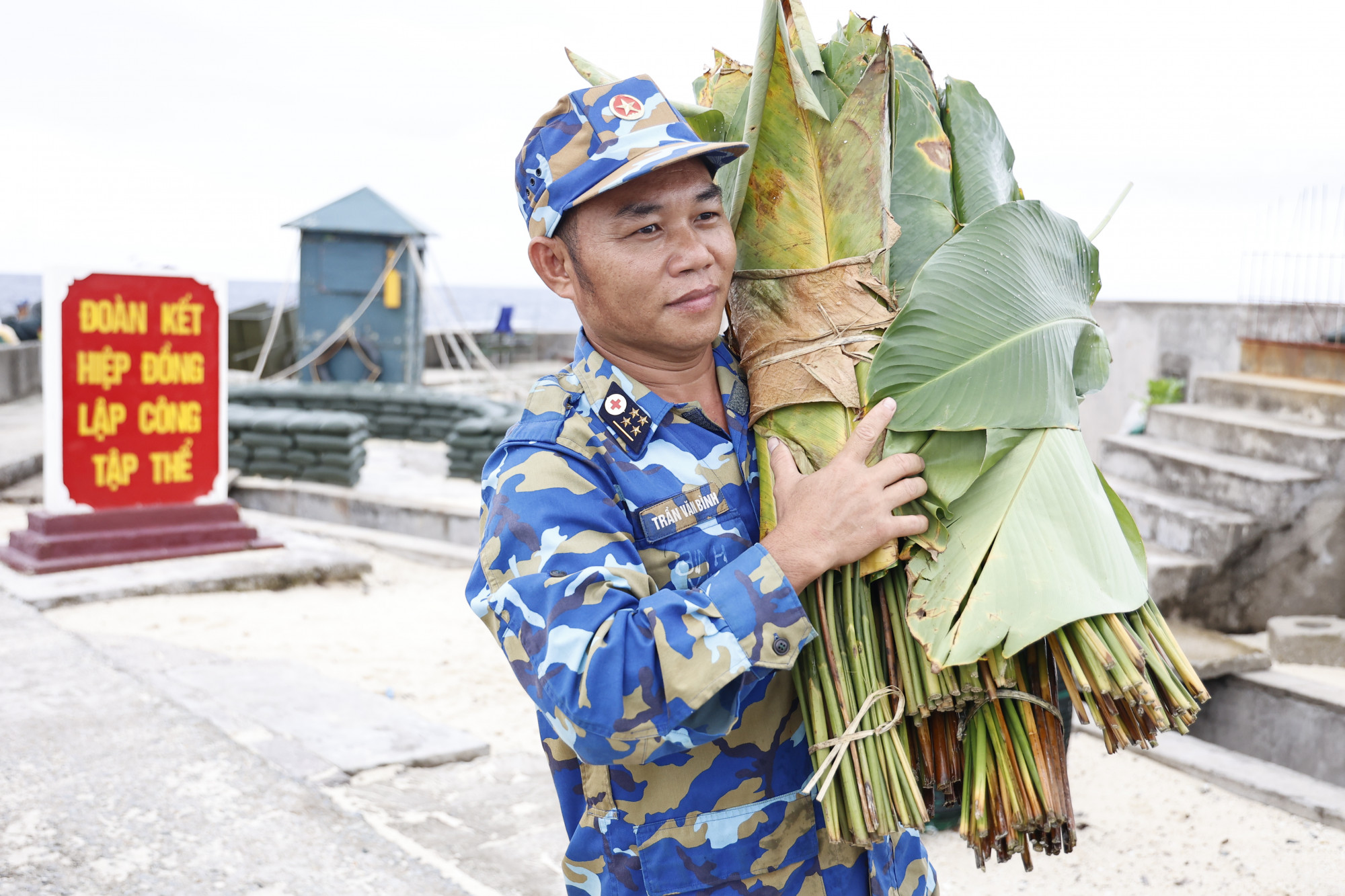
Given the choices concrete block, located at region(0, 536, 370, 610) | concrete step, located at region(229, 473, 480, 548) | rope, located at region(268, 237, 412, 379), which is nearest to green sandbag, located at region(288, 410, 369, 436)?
concrete step, located at region(229, 473, 480, 548)

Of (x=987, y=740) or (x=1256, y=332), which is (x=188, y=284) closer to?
(x=987, y=740)

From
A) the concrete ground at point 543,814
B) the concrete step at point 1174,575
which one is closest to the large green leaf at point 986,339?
the concrete ground at point 543,814

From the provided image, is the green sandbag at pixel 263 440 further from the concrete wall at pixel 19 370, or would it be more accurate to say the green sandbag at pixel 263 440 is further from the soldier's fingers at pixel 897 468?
the soldier's fingers at pixel 897 468

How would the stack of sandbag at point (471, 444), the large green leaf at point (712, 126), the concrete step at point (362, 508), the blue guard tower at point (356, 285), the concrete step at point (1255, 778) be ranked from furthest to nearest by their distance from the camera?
the blue guard tower at point (356, 285) → the stack of sandbag at point (471, 444) → the concrete step at point (362, 508) → the concrete step at point (1255, 778) → the large green leaf at point (712, 126)

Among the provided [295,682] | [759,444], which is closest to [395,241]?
[295,682]

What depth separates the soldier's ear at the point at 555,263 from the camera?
1359 mm

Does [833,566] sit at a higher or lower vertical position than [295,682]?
higher

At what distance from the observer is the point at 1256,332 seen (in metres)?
8.63

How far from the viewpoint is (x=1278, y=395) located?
6.89 metres

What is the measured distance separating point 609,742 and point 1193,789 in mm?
3265

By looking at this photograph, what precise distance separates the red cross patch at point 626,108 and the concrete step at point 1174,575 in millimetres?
4981

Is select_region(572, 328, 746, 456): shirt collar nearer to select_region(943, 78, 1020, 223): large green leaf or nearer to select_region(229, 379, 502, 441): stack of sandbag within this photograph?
select_region(943, 78, 1020, 223): large green leaf

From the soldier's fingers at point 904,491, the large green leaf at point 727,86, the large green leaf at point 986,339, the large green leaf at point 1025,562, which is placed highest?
the large green leaf at point 727,86

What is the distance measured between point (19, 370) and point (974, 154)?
15434 mm
